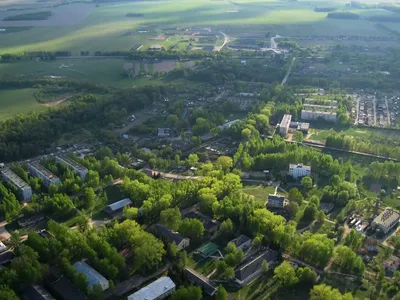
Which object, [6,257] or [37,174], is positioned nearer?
[6,257]

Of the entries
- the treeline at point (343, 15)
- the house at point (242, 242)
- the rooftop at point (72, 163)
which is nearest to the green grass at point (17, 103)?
the rooftop at point (72, 163)

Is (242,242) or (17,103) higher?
(17,103)

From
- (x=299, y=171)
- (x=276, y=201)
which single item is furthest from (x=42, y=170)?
(x=299, y=171)

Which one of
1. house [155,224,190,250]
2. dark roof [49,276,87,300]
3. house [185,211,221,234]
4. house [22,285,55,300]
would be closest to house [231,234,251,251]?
house [185,211,221,234]

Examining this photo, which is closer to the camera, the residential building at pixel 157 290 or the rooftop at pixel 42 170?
the residential building at pixel 157 290

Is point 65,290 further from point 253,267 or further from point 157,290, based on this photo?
point 253,267

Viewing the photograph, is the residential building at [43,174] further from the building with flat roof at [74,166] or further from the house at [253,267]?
the house at [253,267]

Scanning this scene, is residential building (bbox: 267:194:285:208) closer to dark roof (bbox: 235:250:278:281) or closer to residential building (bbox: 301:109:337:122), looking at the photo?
dark roof (bbox: 235:250:278:281)
